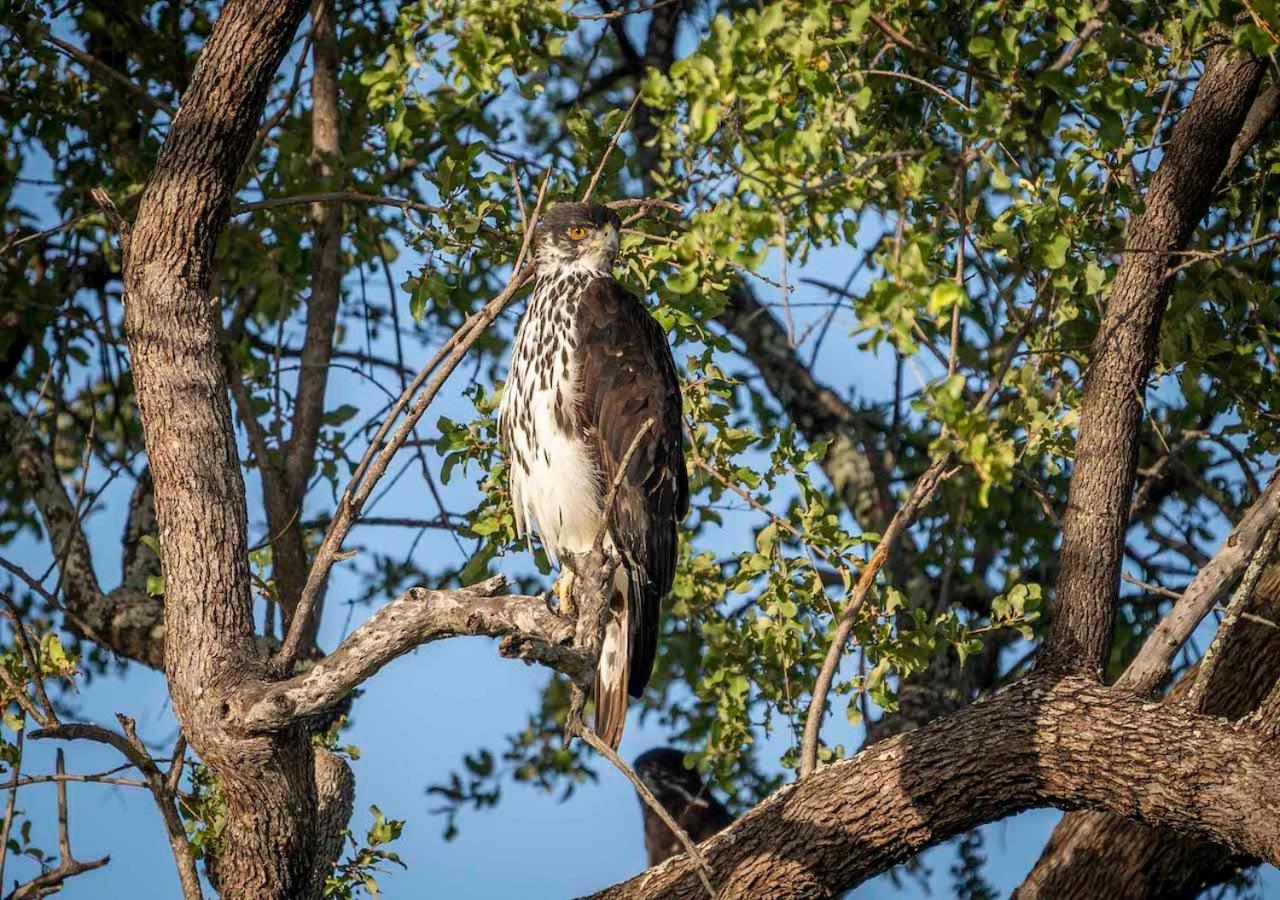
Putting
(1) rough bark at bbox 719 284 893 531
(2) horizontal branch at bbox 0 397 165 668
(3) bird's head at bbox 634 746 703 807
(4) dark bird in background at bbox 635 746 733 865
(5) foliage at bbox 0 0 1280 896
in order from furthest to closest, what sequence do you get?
(1) rough bark at bbox 719 284 893 531 → (3) bird's head at bbox 634 746 703 807 → (4) dark bird in background at bbox 635 746 733 865 → (2) horizontal branch at bbox 0 397 165 668 → (5) foliage at bbox 0 0 1280 896

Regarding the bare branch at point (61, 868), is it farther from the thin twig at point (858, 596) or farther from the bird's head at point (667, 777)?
the bird's head at point (667, 777)

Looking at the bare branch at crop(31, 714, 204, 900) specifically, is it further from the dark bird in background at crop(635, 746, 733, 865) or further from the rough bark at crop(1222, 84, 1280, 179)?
the rough bark at crop(1222, 84, 1280, 179)

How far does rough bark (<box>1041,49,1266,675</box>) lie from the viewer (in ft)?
13.0

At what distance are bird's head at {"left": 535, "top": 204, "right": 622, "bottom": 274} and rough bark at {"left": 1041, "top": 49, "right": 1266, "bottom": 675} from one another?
5.33 ft

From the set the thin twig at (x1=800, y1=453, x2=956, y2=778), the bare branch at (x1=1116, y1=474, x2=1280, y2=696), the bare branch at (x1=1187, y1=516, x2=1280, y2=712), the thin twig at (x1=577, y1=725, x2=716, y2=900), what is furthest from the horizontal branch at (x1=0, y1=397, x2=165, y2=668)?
the bare branch at (x1=1187, y1=516, x2=1280, y2=712)

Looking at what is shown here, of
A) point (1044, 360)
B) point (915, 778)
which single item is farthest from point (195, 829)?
point (1044, 360)

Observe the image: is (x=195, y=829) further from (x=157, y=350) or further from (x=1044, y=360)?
(x=1044, y=360)

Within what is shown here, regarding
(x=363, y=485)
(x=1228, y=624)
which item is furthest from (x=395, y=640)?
(x=1228, y=624)

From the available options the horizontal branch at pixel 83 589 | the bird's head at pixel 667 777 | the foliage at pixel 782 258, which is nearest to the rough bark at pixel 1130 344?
the foliage at pixel 782 258

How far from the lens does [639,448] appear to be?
4477 mm

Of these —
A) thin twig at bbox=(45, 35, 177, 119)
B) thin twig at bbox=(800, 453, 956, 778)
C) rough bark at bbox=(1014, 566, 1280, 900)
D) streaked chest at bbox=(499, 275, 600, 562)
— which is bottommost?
rough bark at bbox=(1014, 566, 1280, 900)

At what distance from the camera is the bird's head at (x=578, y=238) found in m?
4.81

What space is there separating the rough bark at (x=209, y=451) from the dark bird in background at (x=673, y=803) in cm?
254

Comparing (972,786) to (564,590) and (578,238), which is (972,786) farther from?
(578,238)
